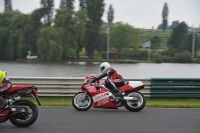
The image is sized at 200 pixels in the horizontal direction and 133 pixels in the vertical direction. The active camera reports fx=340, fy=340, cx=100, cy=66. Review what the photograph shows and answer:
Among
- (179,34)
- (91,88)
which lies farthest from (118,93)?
(179,34)

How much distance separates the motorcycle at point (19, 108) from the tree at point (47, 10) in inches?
1550

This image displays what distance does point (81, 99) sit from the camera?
980 centimetres

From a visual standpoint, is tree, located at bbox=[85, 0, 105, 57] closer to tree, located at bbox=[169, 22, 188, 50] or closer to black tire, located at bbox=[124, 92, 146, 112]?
tree, located at bbox=[169, 22, 188, 50]

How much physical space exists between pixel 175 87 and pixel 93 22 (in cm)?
4700

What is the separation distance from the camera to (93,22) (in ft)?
191

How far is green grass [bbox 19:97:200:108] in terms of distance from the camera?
Result: 10820 millimetres

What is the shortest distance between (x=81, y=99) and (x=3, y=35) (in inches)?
1024

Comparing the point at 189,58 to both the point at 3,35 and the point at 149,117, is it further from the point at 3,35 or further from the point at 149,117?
the point at 149,117

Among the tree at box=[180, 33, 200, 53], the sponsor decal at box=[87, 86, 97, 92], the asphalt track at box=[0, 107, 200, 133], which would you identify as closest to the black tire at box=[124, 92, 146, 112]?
the asphalt track at box=[0, 107, 200, 133]

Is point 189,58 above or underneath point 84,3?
underneath

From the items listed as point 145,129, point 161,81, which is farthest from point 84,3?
point 145,129

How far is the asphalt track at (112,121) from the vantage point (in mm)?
7105

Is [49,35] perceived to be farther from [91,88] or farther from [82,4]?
[91,88]

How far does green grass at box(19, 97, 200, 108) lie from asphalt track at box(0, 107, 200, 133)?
2.28ft
